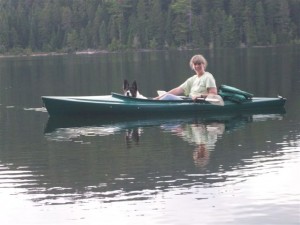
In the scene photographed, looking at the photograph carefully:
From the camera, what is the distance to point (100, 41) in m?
152

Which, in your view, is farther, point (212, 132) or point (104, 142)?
point (212, 132)

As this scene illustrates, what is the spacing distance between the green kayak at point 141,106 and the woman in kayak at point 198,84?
0.26 m

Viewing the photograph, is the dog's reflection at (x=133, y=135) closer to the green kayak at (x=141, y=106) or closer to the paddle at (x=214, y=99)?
the green kayak at (x=141, y=106)

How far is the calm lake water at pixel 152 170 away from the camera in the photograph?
37.3 feet

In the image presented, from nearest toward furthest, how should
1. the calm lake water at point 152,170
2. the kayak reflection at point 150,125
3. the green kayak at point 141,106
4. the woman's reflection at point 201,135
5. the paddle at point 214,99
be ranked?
the calm lake water at point 152,170 < the woman's reflection at point 201,135 < the kayak reflection at point 150,125 < the paddle at point 214,99 < the green kayak at point 141,106

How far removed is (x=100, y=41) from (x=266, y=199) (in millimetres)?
141888

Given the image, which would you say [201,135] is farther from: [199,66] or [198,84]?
[198,84]

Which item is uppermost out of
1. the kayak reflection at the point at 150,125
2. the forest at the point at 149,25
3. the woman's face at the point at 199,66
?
the forest at the point at 149,25

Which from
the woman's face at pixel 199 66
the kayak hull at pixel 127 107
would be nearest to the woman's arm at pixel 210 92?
the kayak hull at pixel 127 107

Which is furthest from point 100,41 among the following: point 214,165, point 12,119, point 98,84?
point 214,165

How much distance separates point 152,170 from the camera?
14461 mm

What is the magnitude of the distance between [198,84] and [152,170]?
29.0 feet

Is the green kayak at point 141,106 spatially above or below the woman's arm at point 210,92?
below

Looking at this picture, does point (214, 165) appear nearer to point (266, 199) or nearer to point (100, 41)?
point (266, 199)
